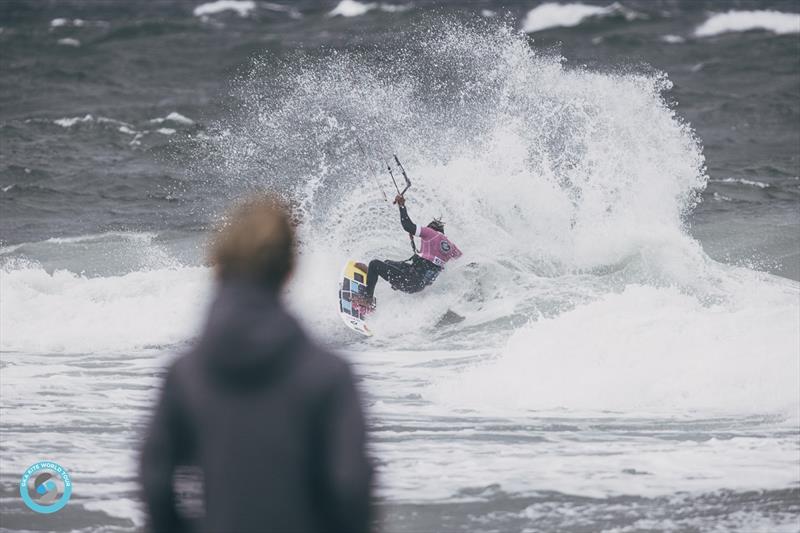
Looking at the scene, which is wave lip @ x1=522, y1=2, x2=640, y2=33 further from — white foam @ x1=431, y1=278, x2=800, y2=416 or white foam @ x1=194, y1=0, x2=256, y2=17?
white foam @ x1=431, y1=278, x2=800, y2=416

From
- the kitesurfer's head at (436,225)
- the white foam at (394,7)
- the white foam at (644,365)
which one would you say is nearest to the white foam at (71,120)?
the white foam at (394,7)

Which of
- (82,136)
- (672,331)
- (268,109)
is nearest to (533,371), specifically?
(672,331)

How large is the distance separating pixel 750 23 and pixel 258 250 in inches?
1979

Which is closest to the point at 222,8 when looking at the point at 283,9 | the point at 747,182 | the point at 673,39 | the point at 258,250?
the point at 283,9

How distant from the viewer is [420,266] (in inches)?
538

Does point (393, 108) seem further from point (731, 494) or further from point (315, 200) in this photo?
point (731, 494)

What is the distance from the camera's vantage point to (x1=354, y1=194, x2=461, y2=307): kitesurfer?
13539mm

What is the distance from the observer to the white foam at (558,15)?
47344 mm

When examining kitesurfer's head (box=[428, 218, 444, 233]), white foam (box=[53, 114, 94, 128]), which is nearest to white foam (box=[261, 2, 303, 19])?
white foam (box=[53, 114, 94, 128])

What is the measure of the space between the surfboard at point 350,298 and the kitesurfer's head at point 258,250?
10.4 metres

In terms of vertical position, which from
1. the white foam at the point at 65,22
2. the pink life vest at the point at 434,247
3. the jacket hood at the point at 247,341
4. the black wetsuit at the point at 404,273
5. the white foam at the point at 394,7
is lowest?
the white foam at the point at 65,22

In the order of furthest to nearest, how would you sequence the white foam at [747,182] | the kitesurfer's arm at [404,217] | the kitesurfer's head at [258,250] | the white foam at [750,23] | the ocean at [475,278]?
the white foam at [750,23] < the white foam at [747,182] < the kitesurfer's arm at [404,217] < the ocean at [475,278] < the kitesurfer's head at [258,250]

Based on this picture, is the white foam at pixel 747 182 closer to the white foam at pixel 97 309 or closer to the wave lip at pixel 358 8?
the white foam at pixel 97 309

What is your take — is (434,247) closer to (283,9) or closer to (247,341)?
(247,341)
